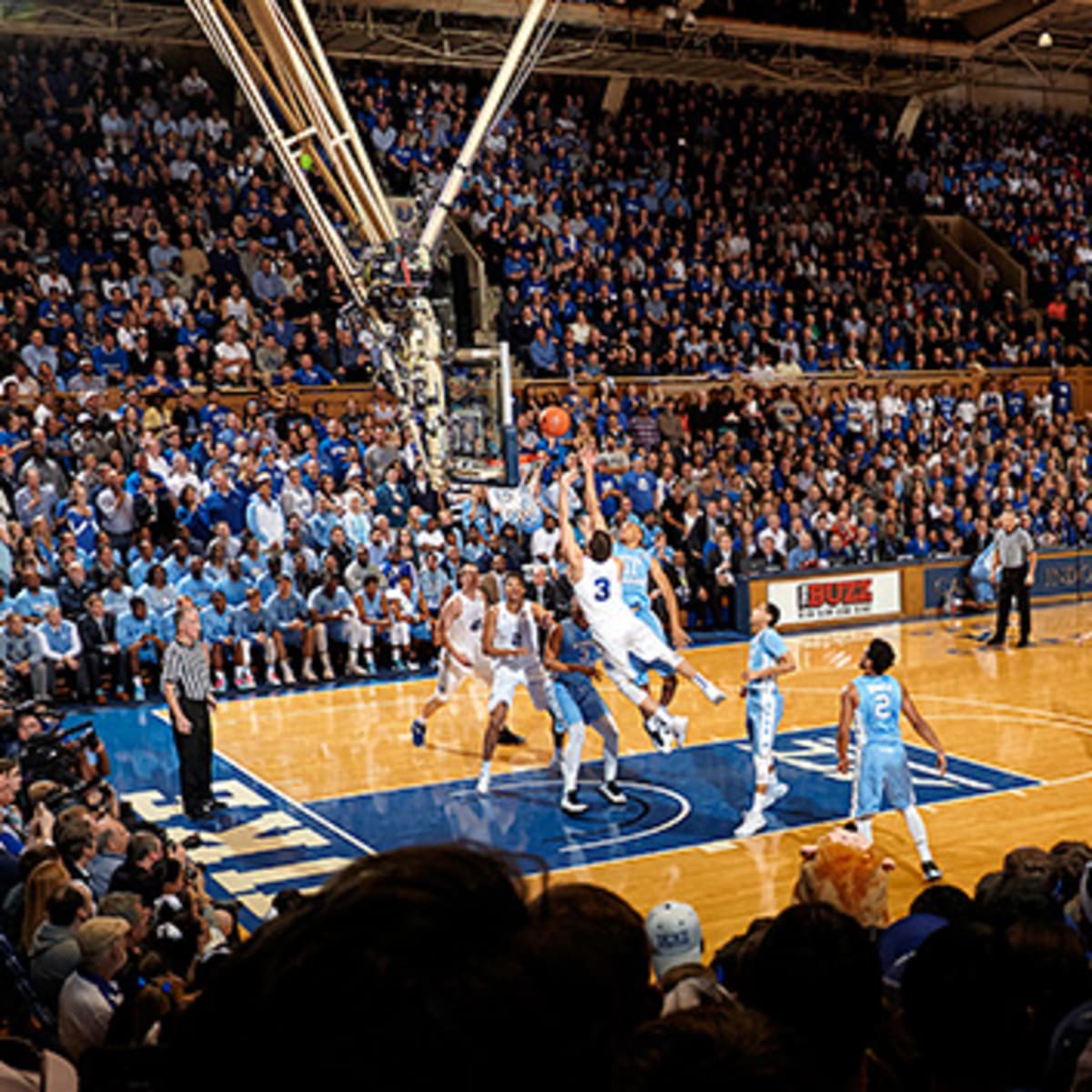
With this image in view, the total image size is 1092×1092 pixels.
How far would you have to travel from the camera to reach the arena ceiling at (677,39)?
25109mm

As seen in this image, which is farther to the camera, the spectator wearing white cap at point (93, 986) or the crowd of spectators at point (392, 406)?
the crowd of spectators at point (392, 406)

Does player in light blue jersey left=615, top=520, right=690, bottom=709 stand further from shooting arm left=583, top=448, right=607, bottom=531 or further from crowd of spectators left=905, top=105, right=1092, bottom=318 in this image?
crowd of spectators left=905, top=105, right=1092, bottom=318

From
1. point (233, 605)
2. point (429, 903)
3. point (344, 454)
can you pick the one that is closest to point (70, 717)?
point (233, 605)

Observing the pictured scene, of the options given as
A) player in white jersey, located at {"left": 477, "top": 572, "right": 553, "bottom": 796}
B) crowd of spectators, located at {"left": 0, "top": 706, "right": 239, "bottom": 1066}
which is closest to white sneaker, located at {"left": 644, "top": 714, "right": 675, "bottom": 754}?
player in white jersey, located at {"left": 477, "top": 572, "right": 553, "bottom": 796}

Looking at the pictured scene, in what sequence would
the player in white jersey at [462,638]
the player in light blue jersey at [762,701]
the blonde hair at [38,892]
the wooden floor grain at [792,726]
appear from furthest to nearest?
the player in white jersey at [462,638] → the player in light blue jersey at [762,701] → the wooden floor grain at [792,726] → the blonde hair at [38,892]

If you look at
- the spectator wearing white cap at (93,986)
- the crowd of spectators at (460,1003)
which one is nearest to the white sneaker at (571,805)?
the spectator wearing white cap at (93,986)

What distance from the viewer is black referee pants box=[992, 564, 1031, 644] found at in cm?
1964

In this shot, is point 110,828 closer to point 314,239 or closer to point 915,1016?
point 915,1016

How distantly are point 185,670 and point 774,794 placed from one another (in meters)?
5.10

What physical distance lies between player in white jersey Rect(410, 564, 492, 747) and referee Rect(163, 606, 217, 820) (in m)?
2.48

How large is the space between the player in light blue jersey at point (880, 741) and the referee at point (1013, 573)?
10.2 meters

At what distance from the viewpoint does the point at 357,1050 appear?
1.13 metres

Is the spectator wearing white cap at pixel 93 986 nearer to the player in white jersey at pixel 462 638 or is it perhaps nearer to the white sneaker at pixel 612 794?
the white sneaker at pixel 612 794

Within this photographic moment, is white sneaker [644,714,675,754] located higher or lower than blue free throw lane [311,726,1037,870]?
higher
